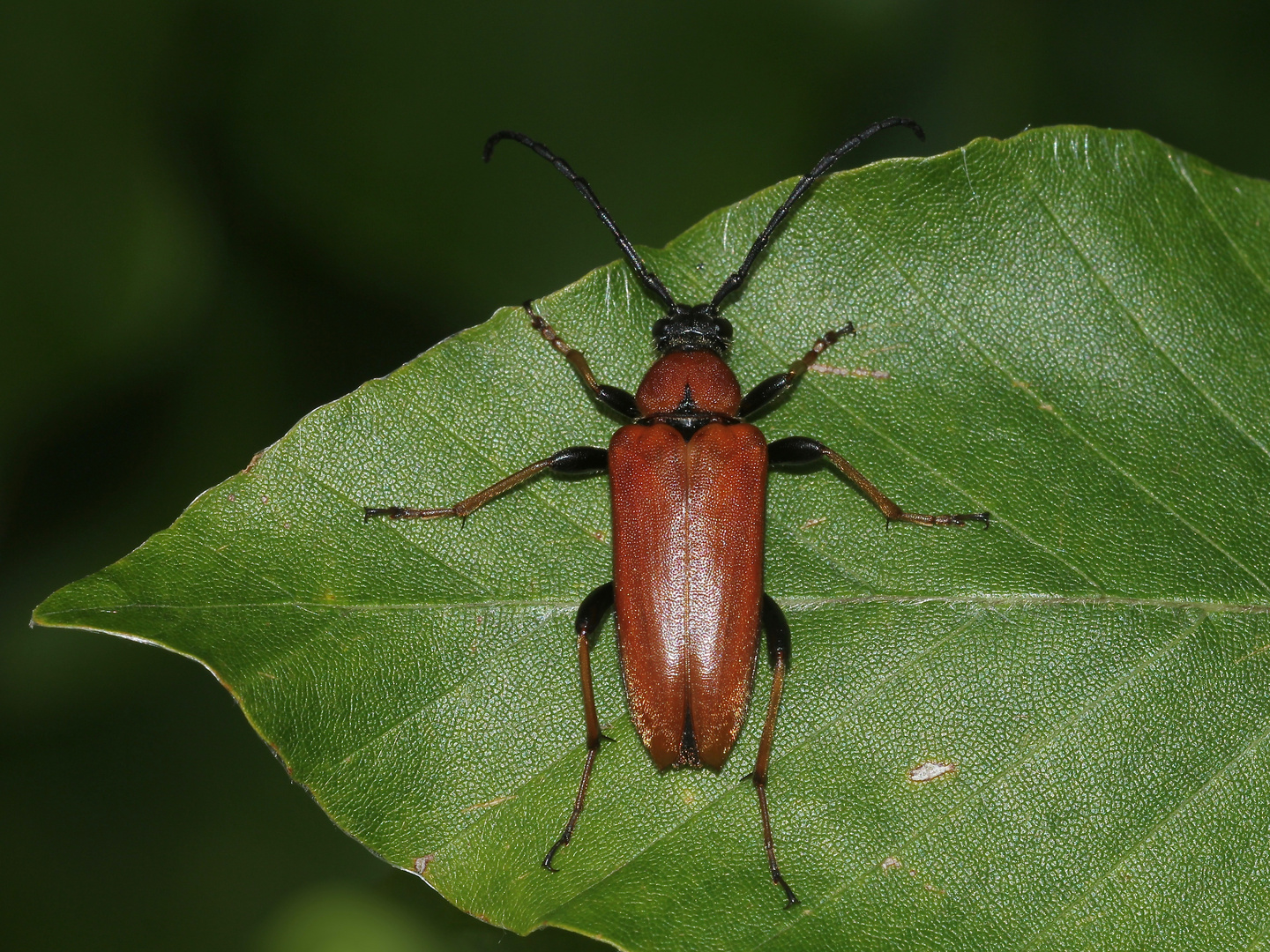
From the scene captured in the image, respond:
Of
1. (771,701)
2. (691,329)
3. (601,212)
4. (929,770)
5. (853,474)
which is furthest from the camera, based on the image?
(601,212)

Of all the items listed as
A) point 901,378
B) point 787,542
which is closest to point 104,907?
point 787,542

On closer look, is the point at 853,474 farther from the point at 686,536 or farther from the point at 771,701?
the point at 771,701

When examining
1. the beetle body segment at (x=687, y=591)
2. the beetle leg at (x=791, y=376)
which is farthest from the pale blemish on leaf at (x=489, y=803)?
the beetle leg at (x=791, y=376)

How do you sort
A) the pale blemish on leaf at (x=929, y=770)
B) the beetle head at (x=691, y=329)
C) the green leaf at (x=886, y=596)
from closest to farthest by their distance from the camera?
the green leaf at (x=886, y=596) → the pale blemish on leaf at (x=929, y=770) → the beetle head at (x=691, y=329)

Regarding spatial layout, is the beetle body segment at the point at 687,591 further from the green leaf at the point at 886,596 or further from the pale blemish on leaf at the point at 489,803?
the pale blemish on leaf at the point at 489,803

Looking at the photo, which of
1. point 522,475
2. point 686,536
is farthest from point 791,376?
point 522,475

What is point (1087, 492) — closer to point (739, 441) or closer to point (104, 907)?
point (739, 441)
